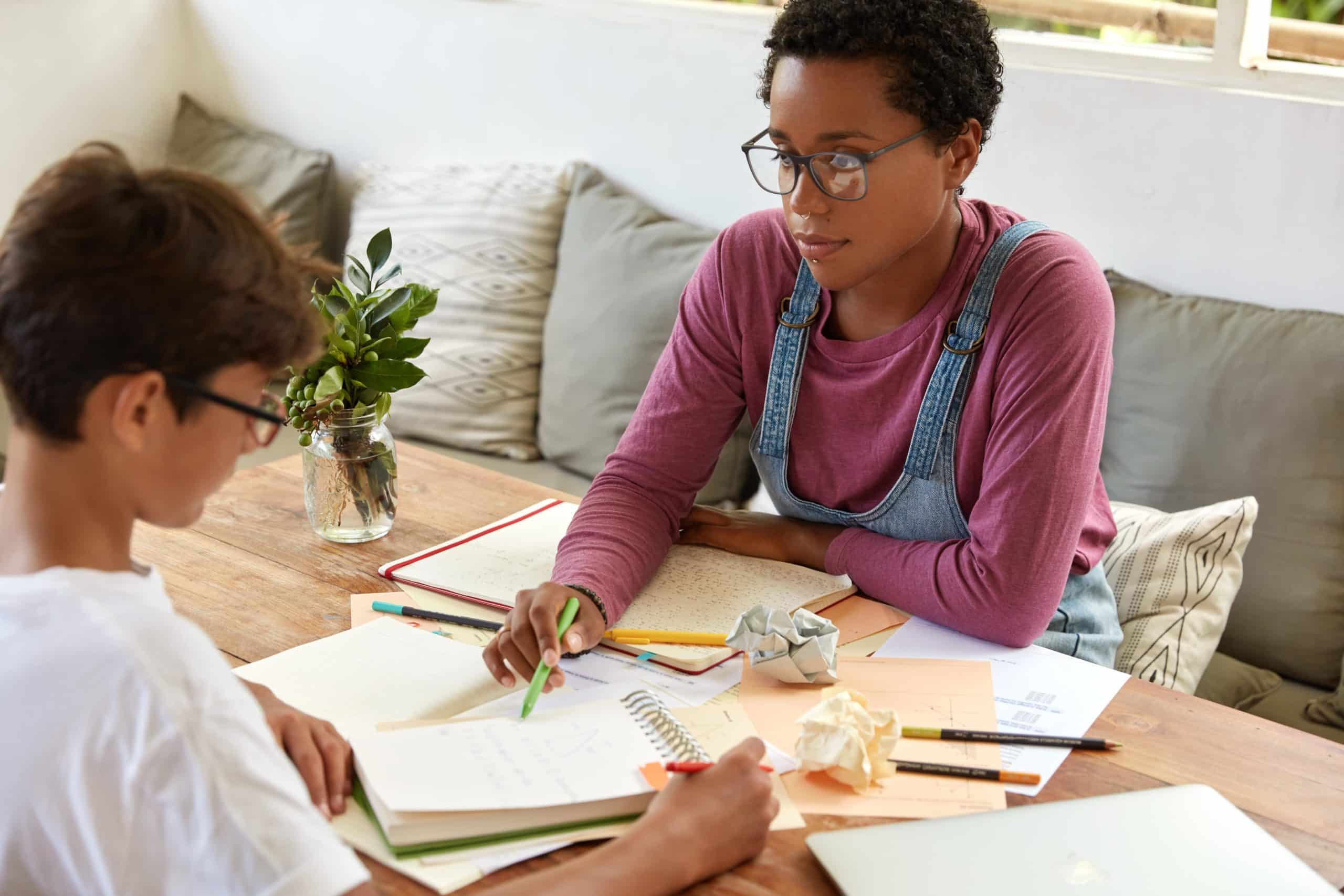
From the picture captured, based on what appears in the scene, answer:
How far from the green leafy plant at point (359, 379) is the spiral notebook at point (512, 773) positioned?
477 millimetres

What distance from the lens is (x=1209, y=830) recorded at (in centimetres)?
92

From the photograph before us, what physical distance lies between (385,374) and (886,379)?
0.54 meters

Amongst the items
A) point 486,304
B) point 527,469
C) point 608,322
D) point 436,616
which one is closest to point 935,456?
point 436,616

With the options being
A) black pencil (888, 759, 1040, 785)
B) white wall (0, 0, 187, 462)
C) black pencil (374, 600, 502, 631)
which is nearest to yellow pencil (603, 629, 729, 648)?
black pencil (374, 600, 502, 631)

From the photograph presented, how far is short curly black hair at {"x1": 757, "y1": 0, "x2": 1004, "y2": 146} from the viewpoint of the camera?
4.10ft

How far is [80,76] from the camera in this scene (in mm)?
3000

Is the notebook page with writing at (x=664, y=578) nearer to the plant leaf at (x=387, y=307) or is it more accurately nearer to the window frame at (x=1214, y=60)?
the plant leaf at (x=387, y=307)

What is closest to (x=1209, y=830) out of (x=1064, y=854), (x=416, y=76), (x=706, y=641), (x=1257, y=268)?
(x=1064, y=854)

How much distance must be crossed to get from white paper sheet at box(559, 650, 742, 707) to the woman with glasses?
0.03m

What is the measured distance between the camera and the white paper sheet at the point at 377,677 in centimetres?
104

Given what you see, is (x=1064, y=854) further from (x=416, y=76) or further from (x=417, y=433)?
(x=416, y=76)

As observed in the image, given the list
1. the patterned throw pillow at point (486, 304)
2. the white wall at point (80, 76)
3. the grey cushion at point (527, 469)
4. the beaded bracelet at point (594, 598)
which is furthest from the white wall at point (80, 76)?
the beaded bracelet at point (594, 598)

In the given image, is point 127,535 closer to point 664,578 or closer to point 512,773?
point 512,773

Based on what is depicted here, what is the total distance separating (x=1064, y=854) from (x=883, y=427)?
0.60 metres
